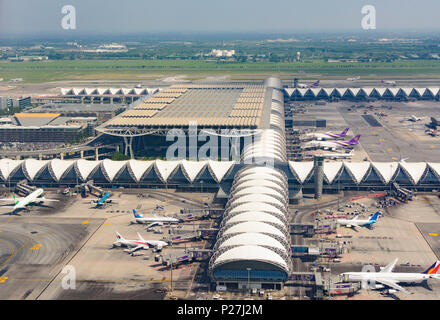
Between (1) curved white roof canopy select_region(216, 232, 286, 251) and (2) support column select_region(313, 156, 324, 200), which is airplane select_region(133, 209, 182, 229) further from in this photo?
(2) support column select_region(313, 156, 324, 200)

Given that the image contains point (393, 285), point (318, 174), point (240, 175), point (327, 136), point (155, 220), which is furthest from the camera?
point (327, 136)

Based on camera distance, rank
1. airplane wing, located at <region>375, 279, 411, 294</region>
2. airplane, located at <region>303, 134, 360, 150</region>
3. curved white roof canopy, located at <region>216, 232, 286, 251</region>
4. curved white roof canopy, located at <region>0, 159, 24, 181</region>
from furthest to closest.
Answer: airplane, located at <region>303, 134, 360, 150</region>, curved white roof canopy, located at <region>0, 159, 24, 181</region>, curved white roof canopy, located at <region>216, 232, 286, 251</region>, airplane wing, located at <region>375, 279, 411, 294</region>

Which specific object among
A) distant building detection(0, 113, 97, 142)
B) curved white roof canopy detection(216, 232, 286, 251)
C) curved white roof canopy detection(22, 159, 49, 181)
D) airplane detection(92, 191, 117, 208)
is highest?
distant building detection(0, 113, 97, 142)

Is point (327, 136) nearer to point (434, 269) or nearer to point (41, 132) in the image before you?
point (41, 132)

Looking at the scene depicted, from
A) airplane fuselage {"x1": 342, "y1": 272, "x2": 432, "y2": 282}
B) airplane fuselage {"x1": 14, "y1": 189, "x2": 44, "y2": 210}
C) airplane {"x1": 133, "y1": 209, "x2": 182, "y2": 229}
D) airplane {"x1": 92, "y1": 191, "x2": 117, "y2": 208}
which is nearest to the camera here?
airplane fuselage {"x1": 342, "y1": 272, "x2": 432, "y2": 282}

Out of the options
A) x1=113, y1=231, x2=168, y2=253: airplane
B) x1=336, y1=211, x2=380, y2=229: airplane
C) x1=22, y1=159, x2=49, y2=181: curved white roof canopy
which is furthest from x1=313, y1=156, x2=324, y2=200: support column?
x1=22, y1=159, x2=49, y2=181: curved white roof canopy

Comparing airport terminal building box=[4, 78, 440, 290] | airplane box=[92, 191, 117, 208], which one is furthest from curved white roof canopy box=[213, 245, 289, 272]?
airplane box=[92, 191, 117, 208]

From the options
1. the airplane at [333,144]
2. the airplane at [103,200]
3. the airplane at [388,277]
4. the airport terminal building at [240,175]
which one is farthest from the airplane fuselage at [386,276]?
the airplane at [333,144]

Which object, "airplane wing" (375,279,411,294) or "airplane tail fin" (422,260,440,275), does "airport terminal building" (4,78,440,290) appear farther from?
"airplane tail fin" (422,260,440,275)

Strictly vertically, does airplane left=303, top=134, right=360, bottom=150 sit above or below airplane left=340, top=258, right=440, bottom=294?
above

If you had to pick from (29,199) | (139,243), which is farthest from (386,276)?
(29,199)

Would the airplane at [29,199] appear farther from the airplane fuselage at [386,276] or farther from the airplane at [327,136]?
the airplane at [327,136]

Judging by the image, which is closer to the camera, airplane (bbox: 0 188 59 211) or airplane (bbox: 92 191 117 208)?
airplane (bbox: 0 188 59 211)
